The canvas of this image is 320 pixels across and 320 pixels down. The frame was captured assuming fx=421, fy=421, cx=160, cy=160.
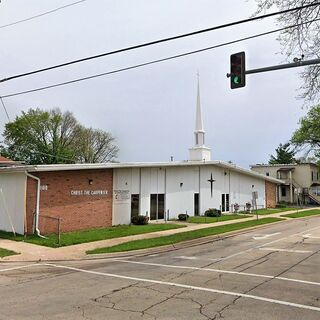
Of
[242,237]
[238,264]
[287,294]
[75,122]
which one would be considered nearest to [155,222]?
[242,237]

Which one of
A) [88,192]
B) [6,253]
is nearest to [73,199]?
[88,192]

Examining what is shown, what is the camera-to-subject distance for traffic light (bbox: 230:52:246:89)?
11641mm

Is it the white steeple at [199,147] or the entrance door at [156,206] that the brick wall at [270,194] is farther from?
the entrance door at [156,206]

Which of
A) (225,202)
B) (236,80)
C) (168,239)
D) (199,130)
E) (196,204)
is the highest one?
(199,130)

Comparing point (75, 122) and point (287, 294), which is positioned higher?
point (75, 122)

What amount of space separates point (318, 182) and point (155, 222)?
42.9 meters

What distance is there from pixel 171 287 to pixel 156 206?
20.1 metres

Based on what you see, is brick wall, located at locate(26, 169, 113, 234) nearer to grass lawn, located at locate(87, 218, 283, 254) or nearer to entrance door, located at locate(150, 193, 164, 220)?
→ entrance door, located at locate(150, 193, 164, 220)

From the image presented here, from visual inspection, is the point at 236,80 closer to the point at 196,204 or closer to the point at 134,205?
the point at 134,205

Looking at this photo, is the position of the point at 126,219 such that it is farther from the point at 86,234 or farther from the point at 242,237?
the point at 242,237

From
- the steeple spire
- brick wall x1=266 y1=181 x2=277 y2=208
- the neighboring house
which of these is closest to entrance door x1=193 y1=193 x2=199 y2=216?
the steeple spire

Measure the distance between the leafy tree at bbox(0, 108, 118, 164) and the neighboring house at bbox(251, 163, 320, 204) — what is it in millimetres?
29351

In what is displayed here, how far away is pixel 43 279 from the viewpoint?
38.5 ft

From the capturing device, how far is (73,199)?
23.7 m
